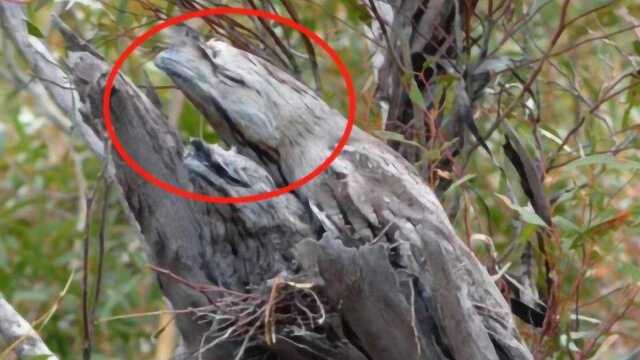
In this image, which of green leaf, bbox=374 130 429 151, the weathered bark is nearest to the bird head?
green leaf, bbox=374 130 429 151

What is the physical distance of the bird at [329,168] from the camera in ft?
3.86

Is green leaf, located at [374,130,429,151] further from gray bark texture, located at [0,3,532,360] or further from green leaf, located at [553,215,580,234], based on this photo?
green leaf, located at [553,215,580,234]

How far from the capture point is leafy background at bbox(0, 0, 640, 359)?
1.48 m

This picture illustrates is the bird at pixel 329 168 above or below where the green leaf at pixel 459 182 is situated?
above

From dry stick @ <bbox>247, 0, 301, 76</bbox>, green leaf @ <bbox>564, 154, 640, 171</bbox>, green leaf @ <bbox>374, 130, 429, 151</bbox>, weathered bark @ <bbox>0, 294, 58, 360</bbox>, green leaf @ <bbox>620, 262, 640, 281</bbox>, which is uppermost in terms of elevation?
dry stick @ <bbox>247, 0, 301, 76</bbox>

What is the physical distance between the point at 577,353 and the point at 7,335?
0.68 meters

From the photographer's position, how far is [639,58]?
160 cm

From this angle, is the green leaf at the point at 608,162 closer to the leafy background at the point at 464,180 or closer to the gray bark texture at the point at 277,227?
the leafy background at the point at 464,180

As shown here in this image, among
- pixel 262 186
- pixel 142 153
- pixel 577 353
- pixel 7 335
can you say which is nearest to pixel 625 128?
pixel 577 353

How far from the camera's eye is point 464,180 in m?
1.38

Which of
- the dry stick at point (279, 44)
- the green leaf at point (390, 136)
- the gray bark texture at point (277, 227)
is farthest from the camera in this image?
the dry stick at point (279, 44)

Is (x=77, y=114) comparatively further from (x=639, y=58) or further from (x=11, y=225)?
(x=11, y=225)

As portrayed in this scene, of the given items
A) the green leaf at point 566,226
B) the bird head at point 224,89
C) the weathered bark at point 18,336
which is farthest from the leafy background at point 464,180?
the bird head at point 224,89

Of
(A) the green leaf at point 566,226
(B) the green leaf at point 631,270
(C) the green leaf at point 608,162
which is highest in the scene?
(C) the green leaf at point 608,162
